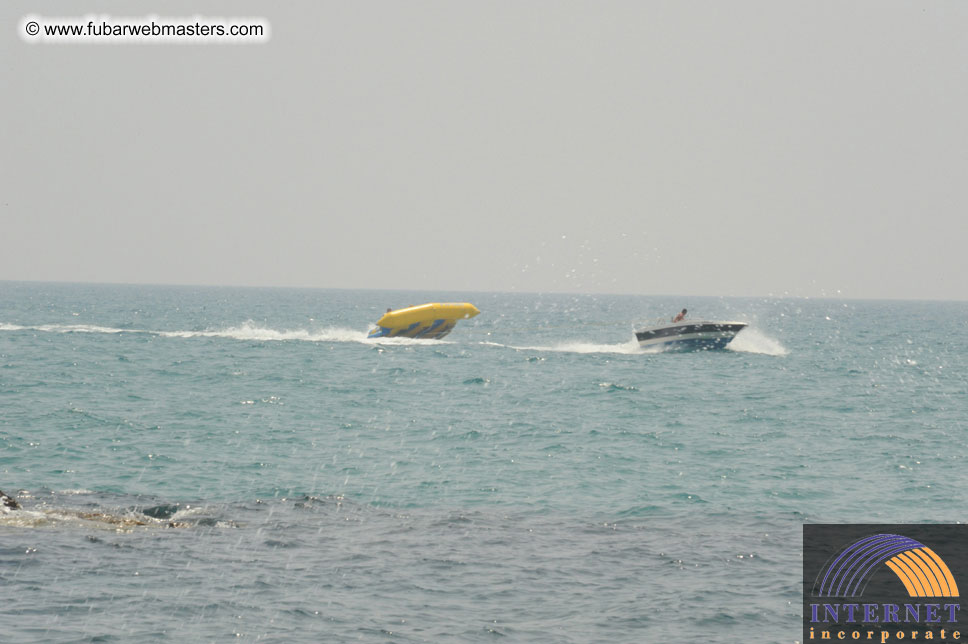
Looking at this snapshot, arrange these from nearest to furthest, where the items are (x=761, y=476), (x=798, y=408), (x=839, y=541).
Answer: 1. (x=839, y=541)
2. (x=761, y=476)
3. (x=798, y=408)

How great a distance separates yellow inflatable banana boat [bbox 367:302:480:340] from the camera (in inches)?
2003

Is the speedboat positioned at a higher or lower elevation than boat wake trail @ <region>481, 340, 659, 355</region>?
higher

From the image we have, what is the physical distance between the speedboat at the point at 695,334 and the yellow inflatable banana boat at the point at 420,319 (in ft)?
34.1

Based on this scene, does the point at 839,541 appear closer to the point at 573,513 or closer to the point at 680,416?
the point at 573,513

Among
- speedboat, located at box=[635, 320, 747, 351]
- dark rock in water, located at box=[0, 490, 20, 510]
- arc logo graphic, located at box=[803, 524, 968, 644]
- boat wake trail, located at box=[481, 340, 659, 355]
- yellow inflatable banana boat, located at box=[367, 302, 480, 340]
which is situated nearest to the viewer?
arc logo graphic, located at box=[803, 524, 968, 644]

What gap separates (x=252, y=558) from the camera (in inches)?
515

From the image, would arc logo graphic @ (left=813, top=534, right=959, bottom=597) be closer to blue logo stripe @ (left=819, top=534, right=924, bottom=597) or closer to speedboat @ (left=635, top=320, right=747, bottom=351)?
blue logo stripe @ (left=819, top=534, right=924, bottom=597)

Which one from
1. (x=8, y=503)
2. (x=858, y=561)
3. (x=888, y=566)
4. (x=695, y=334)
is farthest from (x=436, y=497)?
(x=695, y=334)

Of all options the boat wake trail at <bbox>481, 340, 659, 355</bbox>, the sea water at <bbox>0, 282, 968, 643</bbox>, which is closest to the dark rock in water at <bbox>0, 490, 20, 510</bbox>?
the sea water at <bbox>0, 282, 968, 643</bbox>

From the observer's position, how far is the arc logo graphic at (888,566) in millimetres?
12445

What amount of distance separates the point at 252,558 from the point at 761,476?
11.8 meters

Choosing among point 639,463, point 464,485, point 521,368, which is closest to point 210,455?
point 464,485

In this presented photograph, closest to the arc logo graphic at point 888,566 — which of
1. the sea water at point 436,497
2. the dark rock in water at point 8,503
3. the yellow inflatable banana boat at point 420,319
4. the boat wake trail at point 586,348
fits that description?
the sea water at point 436,497

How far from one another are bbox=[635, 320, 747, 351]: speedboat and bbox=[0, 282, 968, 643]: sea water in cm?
761
